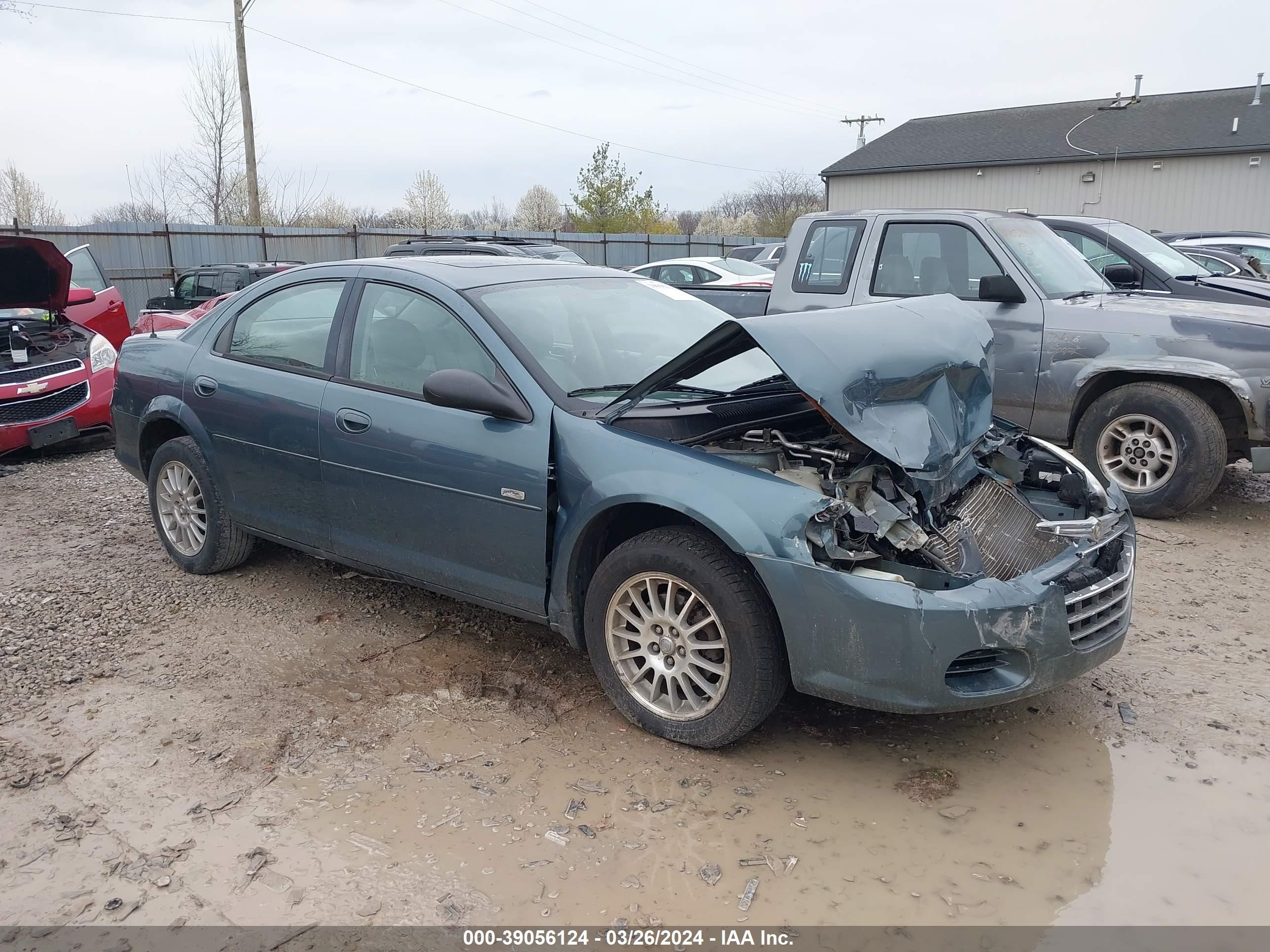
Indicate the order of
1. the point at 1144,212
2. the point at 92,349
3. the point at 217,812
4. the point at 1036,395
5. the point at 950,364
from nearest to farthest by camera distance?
the point at 217,812 → the point at 950,364 → the point at 1036,395 → the point at 92,349 → the point at 1144,212

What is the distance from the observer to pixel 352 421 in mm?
4227

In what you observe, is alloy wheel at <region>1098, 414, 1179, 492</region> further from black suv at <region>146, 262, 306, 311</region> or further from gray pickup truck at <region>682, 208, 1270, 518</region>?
black suv at <region>146, 262, 306, 311</region>

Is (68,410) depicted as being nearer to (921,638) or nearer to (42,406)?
(42,406)

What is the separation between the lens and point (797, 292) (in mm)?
7367

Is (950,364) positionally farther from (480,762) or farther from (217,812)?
(217,812)

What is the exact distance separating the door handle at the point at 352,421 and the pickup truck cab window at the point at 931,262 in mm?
4226

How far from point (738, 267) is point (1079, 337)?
1162 cm

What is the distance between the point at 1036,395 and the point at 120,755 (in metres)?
5.81

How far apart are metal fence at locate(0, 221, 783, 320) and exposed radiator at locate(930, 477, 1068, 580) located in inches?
687

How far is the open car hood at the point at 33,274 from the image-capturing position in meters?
8.03

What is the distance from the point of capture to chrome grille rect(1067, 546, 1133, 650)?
3.28m

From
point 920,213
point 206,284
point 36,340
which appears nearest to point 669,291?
point 920,213

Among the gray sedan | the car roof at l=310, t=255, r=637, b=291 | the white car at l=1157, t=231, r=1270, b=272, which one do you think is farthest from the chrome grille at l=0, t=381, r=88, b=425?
the white car at l=1157, t=231, r=1270, b=272

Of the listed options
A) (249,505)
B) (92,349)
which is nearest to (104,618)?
(249,505)
